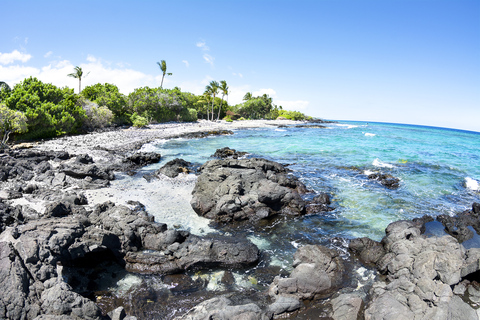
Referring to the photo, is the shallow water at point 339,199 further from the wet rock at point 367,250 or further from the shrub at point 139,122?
the shrub at point 139,122

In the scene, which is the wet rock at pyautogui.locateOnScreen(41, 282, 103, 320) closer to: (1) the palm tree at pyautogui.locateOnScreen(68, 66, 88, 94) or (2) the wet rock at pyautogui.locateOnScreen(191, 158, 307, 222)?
(2) the wet rock at pyautogui.locateOnScreen(191, 158, 307, 222)

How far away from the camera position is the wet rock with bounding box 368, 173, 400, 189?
2048 centimetres

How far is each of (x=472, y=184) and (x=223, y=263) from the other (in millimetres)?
24355

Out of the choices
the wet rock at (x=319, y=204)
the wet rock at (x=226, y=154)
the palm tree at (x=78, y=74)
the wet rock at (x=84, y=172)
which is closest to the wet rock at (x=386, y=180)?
the wet rock at (x=319, y=204)

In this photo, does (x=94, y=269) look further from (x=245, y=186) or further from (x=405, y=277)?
(x=405, y=277)

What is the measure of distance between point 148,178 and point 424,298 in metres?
17.2

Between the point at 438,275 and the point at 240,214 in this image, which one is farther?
the point at 240,214

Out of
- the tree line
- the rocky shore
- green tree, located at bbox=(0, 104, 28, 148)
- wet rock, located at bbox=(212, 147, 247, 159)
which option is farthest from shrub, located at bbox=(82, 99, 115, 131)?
the rocky shore

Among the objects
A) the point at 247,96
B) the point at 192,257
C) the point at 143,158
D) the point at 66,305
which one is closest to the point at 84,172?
the point at 143,158

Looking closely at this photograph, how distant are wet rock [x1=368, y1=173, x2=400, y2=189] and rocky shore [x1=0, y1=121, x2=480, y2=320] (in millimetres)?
5537

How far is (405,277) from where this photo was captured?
8547mm

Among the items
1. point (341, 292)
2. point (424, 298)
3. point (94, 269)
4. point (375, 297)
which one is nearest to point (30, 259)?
point (94, 269)

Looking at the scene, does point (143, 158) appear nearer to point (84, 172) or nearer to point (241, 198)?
point (84, 172)

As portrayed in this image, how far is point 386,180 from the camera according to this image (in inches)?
842
